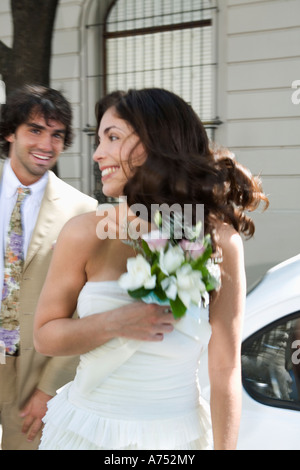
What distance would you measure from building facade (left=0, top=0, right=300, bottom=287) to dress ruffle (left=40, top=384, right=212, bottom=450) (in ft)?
20.2

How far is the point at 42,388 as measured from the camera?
222 cm

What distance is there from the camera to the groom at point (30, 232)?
2236 millimetres

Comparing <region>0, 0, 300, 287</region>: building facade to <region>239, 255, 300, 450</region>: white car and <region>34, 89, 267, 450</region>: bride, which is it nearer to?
<region>239, 255, 300, 450</region>: white car

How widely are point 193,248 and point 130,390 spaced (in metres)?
0.44

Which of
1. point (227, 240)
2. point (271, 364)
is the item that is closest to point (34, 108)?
point (227, 240)

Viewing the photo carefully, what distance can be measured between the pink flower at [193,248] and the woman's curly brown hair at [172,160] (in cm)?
14

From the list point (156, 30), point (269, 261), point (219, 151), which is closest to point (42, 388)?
point (219, 151)

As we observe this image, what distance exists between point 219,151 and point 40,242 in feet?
2.77

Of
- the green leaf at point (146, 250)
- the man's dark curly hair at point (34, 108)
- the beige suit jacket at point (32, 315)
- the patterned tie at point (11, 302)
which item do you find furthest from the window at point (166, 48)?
the green leaf at point (146, 250)

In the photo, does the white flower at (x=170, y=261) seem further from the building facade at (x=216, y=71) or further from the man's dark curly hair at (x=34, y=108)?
the building facade at (x=216, y=71)

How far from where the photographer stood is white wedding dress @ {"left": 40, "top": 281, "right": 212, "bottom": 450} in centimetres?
158

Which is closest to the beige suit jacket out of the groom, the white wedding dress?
the groom

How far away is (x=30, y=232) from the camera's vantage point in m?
→ 2.35

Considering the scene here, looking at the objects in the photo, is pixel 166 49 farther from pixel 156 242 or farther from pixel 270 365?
pixel 156 242
